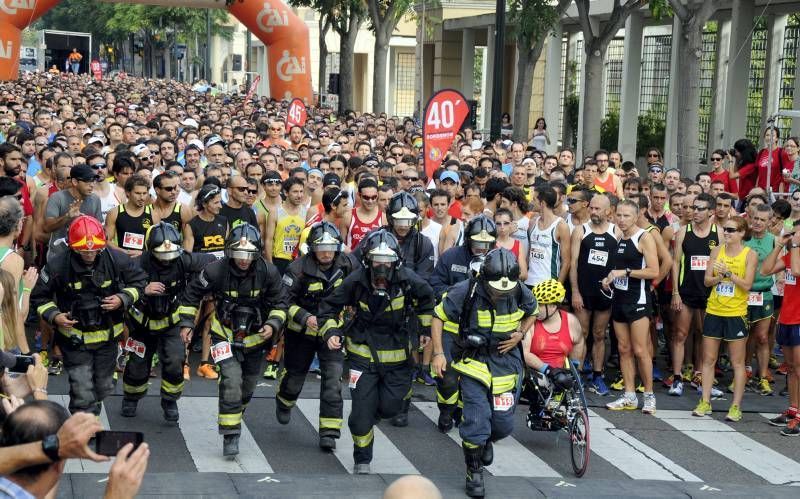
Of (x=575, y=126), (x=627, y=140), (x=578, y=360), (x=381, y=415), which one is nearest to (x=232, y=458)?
(x=381, y=415)

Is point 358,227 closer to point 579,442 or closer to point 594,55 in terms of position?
point 579,442

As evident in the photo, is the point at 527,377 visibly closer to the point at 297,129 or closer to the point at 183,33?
the point at 297,129

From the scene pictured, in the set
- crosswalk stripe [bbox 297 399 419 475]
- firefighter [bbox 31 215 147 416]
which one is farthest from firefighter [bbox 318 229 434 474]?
firefighter [bbox 31 215 147 416]

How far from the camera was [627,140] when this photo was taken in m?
30.0

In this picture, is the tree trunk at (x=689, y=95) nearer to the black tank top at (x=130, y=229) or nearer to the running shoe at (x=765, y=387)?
the running shoe at (x=765, y=387)

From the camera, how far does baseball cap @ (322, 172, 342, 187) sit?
13211 millimetres

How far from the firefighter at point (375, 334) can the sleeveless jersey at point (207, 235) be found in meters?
2.65

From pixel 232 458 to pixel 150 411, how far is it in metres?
1.49

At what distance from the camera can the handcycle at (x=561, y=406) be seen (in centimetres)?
855

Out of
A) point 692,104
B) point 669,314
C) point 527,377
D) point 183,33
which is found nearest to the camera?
point 527,377

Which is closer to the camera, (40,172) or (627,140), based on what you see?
(40,172)

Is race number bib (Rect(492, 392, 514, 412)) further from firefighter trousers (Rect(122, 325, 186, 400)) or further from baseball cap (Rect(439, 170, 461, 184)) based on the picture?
baseball cap (Rect(439, 170, 461, 184))

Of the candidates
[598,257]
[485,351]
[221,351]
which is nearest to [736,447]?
[598,257]

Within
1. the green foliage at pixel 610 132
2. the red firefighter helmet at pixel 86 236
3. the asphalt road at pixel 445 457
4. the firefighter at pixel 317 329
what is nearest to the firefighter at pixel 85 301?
the red firefighter helmet at pixel 86 236
